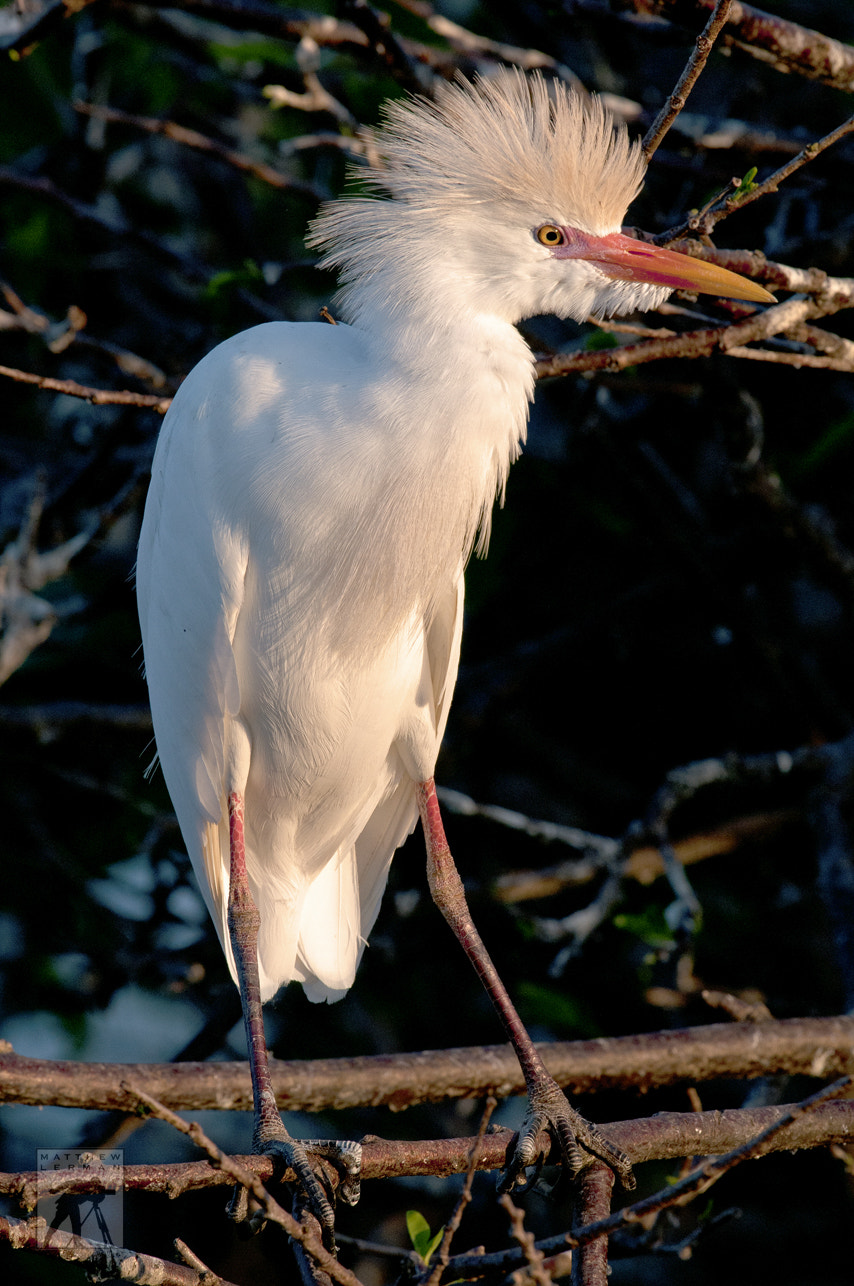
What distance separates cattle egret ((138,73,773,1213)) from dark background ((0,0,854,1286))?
58 cm

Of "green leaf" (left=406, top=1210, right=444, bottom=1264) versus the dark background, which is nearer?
"green leaf" (left=406, top=1210, right=444, bottom=1264)

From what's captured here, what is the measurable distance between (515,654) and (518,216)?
1.49 meters

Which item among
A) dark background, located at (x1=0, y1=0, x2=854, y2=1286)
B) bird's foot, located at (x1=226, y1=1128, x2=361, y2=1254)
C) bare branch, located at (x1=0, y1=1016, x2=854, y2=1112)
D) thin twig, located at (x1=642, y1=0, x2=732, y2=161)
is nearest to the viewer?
thin twig, located at (x1=642, y1=0, x2=732, y2=161)

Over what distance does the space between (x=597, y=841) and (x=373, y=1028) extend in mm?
984

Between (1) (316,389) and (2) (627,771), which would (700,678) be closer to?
(2) (627,771)

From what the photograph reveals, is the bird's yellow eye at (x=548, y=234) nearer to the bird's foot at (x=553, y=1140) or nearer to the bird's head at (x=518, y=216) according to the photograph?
the bird's head at (x=518, y=216)

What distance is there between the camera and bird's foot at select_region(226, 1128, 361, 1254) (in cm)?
189

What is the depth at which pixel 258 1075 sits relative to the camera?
2.15 m

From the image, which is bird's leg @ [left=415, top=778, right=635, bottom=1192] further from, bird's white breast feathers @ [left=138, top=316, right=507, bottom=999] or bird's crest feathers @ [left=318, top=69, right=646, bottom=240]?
bird's crest feathers @ [left=318, top=69, right=646, bottom=240]

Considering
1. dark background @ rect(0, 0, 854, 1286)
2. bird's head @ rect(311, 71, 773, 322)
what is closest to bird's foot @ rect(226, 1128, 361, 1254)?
dark background @ rect(0, 0, 854, 1286)

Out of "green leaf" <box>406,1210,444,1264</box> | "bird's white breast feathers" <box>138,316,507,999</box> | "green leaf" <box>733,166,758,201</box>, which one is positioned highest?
"green leaf" <box>733,166,758,201</box>

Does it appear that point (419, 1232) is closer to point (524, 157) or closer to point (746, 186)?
point (746, 186)

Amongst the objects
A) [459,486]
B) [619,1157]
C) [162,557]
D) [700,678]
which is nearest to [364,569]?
[459,486]

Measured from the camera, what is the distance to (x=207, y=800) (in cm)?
254
